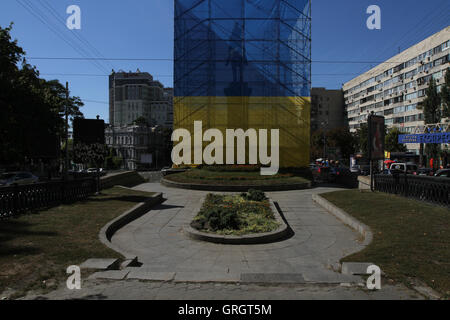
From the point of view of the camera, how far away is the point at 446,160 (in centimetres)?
4409

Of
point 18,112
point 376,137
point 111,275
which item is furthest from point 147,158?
point 111,275

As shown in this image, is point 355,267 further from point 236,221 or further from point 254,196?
point 254,196

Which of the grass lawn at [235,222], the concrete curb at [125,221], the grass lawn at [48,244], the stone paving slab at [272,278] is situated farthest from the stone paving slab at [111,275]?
the grass lawn at [235,222]

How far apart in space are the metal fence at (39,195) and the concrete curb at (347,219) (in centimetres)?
1048

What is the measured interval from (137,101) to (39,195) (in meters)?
141

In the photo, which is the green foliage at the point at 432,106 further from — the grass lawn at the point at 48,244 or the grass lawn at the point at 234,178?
the grass lawn at the point at 48,244

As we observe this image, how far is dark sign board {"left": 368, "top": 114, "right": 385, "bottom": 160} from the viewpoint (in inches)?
630

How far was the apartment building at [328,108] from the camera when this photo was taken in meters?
91.9

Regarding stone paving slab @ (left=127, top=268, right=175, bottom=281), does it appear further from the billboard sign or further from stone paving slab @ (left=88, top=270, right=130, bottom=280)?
the billboard sign

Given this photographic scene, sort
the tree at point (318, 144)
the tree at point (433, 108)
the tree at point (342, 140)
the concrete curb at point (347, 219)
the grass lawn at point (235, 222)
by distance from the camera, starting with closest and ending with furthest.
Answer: the concrete curb at point (347, 219), the grass lawn at point (235, 222), the tree at point (433, 108), the tree at point (342, 140), the tree at point (318, 144)

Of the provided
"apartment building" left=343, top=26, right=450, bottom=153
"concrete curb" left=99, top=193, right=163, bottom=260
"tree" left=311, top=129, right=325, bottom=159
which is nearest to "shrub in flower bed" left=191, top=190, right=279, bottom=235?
"concrete curb" left=99, top=193, right=163, bottom=260

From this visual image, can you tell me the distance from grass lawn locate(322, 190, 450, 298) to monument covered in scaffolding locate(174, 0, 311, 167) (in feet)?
54.8

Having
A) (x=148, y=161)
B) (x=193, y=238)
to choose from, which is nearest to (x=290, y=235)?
(x=193, y=238)
